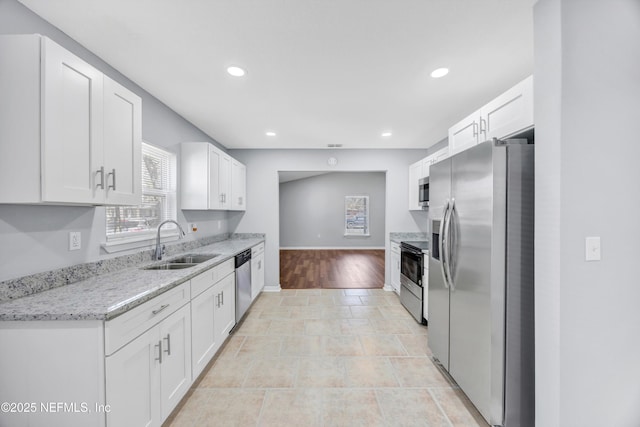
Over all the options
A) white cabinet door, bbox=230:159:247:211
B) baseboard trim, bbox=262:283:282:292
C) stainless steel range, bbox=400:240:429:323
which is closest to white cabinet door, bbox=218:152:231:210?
white cabinet door, bbox=230:159:247:211

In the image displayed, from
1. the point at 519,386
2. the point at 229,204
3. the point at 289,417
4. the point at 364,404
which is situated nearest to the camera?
the point at 519,386

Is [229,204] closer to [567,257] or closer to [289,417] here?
[289,417]

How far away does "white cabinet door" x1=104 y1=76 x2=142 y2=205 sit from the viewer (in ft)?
5.14

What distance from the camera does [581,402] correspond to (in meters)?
1.29

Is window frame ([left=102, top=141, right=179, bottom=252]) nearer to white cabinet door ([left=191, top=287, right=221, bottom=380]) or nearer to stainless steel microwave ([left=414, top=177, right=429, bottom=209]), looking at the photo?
white cabinet door ([left=191, top=287, right=221, bottom=380])

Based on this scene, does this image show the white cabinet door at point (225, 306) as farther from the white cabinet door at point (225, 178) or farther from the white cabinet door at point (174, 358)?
the white cabinet door at point (225, 178)

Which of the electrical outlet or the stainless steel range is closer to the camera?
the electrical outlet

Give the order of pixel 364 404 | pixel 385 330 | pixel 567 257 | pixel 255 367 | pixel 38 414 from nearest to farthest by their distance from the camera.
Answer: pixel 38 414 < pixel 567 257 < pixel 364 404 < pixel 255 367 < pixel 385 330

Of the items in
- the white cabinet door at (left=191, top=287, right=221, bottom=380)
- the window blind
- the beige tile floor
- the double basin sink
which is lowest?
the beige tile floor

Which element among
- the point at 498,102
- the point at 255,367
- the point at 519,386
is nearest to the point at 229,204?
the point at 255,367

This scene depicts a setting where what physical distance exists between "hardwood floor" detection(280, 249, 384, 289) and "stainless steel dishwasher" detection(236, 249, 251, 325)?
1.44 metres

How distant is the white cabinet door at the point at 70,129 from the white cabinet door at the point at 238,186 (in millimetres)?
2394

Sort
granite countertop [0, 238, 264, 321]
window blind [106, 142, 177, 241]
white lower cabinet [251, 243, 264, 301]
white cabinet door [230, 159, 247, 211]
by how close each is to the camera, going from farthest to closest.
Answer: white cabinet door [230, 159, 247, 211]
white lower cabinet [251, 243, 264, 301]
window blind [106, 142, 177, 241]
granite countertop [0, 238, 264, 321]

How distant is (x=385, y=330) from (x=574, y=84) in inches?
107
